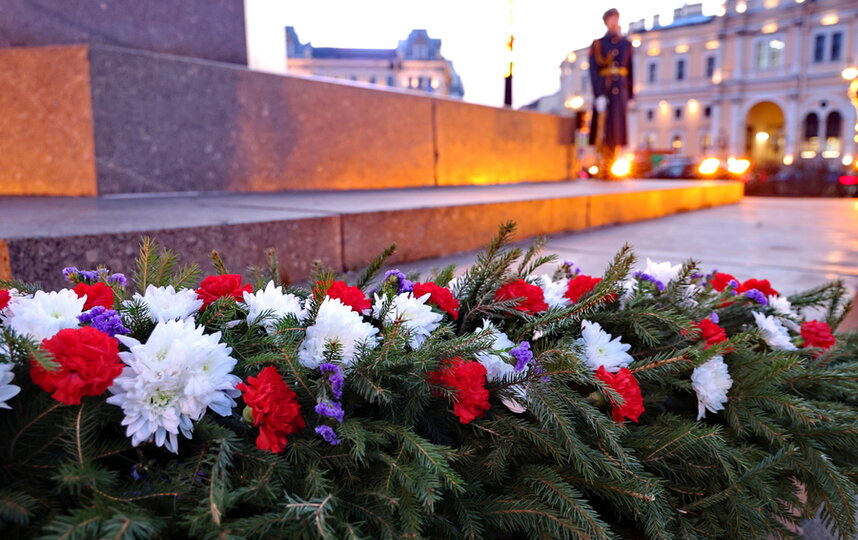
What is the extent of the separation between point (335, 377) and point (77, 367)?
346 millimetres

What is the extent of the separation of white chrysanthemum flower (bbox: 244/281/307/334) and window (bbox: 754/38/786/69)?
61.6m

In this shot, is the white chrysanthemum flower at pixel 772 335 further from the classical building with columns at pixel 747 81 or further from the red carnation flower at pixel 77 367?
the classical building with columns at pixel 747 81

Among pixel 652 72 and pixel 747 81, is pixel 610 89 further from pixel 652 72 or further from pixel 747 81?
pixel 652 72

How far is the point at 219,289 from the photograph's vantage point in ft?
4.22

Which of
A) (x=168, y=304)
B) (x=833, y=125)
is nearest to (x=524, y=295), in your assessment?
(x=168, y=304)

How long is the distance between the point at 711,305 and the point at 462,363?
89 centimetres

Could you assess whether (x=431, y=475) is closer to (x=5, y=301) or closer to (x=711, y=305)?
(x=5, y=301)

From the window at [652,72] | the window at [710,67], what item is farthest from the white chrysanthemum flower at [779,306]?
the window at [652,72]

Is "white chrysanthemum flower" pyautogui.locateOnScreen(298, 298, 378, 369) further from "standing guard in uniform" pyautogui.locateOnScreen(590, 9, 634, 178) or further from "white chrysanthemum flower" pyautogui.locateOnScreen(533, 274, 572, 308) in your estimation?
"standing guard in uniform" pyautogui.locateOnScreen(590, 9, 634, 178)

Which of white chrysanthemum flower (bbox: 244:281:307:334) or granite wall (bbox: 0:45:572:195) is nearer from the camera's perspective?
white chrysanthemum flower (bbox: 244:281:307:334)

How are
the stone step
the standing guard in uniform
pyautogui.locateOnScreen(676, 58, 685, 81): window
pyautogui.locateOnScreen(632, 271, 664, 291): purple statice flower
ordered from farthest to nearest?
pyautogui.locateOnScreen(676, 58, 685, 81): window
the standing guard in uniform
the stone step
pyautogui.locateOnScreen(632, 271, 664, 291): purple statice flower

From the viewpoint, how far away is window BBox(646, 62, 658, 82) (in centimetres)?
6031

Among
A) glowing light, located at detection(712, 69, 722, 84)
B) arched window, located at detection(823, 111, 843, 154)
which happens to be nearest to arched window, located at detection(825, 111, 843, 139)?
arched window, located at detection(823, 111, 843, 154)

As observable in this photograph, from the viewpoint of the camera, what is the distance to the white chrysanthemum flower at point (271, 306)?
1.19 m
